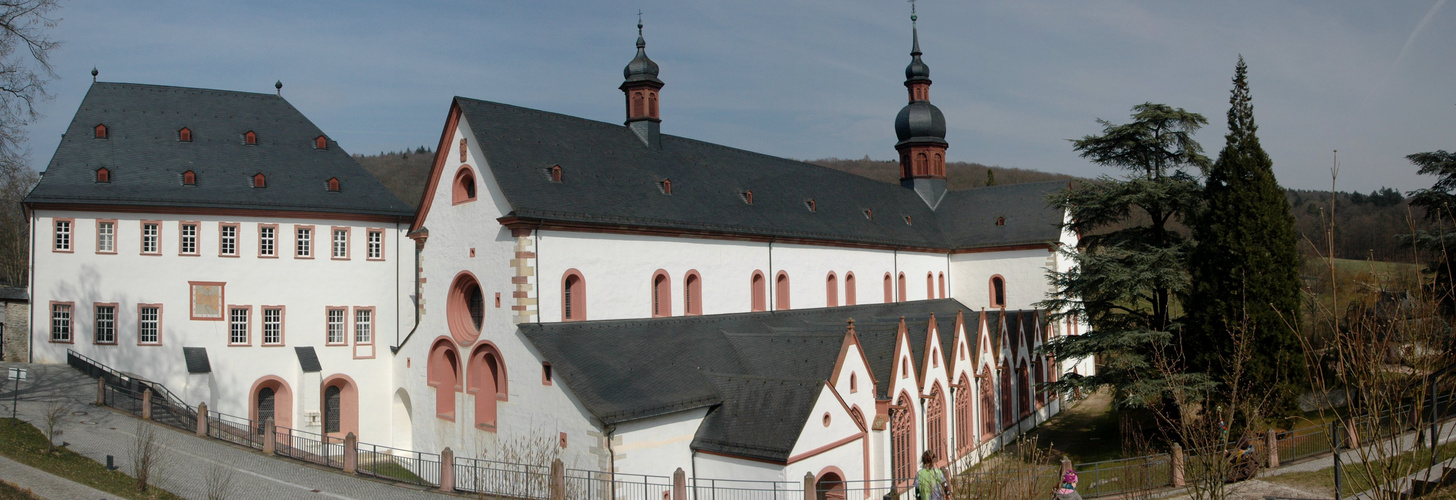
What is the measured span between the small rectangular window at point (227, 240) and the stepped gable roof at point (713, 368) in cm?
1262

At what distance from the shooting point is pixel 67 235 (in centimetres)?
2425

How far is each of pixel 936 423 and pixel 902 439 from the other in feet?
8.83

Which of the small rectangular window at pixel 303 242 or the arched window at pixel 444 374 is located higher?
the small rectangular window at pixel 303 242

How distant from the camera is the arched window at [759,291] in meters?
24.8

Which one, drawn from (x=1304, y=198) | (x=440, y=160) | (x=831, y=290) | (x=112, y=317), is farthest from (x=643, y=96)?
(x=1304, y=198)

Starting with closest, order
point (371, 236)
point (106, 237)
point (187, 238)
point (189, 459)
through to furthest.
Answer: point (189, 459) → point (106, 237) → point (187, 238) → point (371, 236)

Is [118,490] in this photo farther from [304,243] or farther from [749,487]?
[304,243]

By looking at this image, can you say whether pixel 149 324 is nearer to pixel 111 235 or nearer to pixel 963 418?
pixel 111 235

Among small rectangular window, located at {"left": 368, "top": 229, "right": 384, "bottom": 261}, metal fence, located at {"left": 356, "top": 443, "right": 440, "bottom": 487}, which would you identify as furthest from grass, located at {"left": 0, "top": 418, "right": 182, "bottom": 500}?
small rectangular window, located at {"left": 368, "top": 229, "right": 384, "bottom": 261}

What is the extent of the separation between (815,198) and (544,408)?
608 inches

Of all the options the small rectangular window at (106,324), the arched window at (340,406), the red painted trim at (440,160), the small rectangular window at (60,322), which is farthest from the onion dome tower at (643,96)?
the small rectangular window at (60,322)

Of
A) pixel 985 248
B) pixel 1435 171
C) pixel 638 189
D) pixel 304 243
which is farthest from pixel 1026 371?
pixel 304 243

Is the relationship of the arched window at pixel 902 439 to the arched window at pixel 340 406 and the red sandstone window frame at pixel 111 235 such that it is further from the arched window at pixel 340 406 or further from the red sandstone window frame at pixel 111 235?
the red sandstone window frame at pixel 111 235

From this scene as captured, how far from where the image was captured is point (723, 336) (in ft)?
69.8
